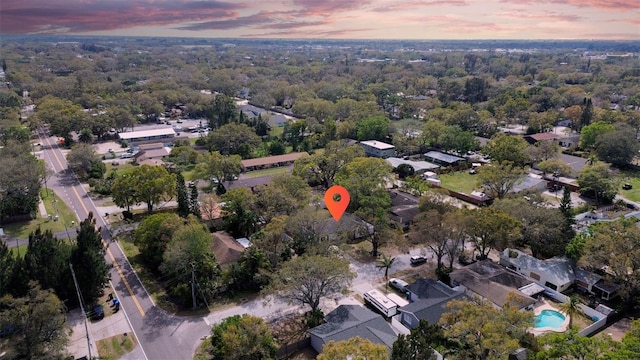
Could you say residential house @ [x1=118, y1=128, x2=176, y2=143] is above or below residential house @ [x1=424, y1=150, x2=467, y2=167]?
below

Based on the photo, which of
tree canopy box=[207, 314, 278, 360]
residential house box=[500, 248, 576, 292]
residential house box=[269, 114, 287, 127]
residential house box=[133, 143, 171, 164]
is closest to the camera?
tree canopy box=[207, 314, 278, 360]

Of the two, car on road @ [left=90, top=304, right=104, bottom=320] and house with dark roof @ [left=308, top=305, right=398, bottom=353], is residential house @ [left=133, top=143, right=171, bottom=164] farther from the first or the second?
house with dark roof @ [left=308, top=305, right=398, bottom=353]

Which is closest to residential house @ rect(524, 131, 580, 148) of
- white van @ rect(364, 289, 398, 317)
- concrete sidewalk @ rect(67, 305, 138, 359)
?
white van @ rect(364, 289, 398, 317)

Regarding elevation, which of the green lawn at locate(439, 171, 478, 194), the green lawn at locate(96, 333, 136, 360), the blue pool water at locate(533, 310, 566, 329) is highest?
the blue pool water at locate(533, 310, 566, 329)

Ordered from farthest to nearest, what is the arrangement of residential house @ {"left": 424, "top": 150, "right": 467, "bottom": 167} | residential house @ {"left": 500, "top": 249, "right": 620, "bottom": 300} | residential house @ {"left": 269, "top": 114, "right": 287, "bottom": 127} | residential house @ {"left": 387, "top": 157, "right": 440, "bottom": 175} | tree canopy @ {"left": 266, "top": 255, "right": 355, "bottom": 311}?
A: residential house @ {"left": 269, "top": 114, "right": 287, "bottom": 127} → residential house @ {"left": 424, "top": 150, "right": 467, "bottom": 167} → residential house @ {"left": 387, "top": 157, "right": 440, "bottom": 175} → residential house @ {"left": 500, "top": 249, "right": 620, "bottom": 300} → tree canopy @ {"left": 266, "top": 255, "right": 355, "bottom": 311}

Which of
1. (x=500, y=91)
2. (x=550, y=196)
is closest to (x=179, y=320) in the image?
(x=550, y=196)

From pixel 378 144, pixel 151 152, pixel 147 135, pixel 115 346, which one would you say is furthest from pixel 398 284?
pixel 147 135

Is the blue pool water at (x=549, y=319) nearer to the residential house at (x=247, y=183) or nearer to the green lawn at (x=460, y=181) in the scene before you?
the green lawn at (x=460, y=181)

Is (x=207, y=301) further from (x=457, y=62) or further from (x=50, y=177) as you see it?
(x=457, y=62)

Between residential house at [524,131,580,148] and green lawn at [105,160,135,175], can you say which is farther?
residential house at [524,131,580,148]
